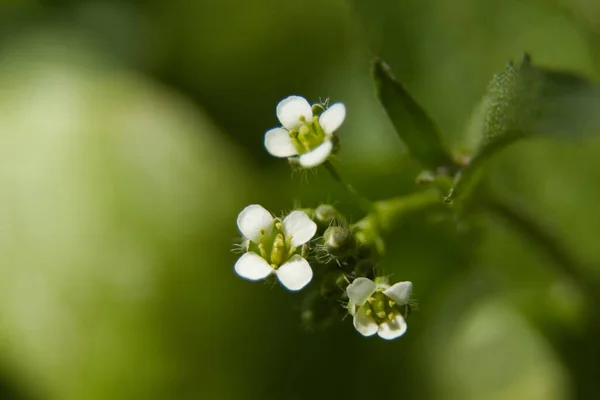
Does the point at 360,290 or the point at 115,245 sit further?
the point at 115,245

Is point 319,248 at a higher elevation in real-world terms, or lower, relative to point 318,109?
lower

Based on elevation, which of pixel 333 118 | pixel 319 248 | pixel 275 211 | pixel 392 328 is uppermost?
pixel 275 211

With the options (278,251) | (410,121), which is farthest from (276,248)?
(410,121)

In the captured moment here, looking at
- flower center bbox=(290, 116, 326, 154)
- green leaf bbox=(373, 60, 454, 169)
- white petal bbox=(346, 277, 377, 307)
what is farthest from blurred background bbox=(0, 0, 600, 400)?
white petal bbox=(346, 277, 377, 307)

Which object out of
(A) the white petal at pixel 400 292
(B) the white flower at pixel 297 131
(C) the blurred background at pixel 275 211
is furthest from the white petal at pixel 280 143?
(C) the blurred background at pixel 275 211

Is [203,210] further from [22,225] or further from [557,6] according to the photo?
[557,6]

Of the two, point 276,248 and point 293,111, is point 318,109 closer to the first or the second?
point 293,111

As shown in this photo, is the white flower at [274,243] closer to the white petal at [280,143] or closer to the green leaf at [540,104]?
the white petal at [280,143]

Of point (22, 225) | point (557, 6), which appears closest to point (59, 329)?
point (22, 225)
